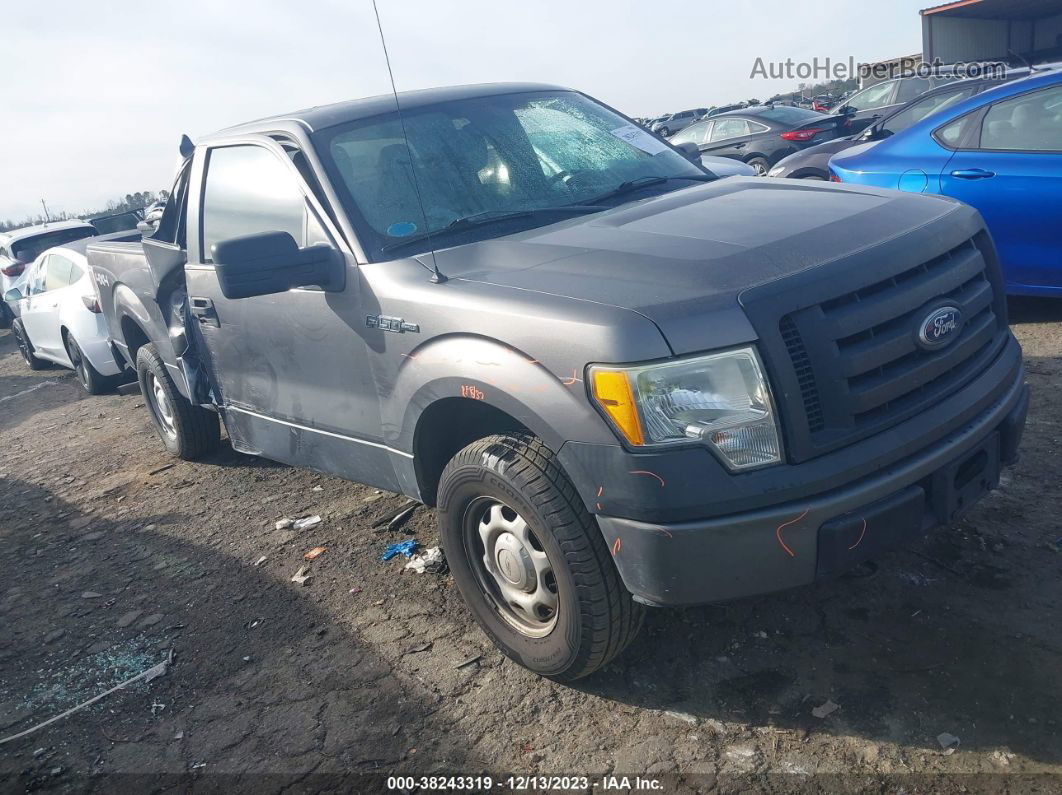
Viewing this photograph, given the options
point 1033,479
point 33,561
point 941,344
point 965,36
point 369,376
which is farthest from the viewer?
point 965,36

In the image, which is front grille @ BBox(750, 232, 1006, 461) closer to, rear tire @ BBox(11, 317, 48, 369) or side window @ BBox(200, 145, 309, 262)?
side window @ BBox(200, 145, 309, 262)

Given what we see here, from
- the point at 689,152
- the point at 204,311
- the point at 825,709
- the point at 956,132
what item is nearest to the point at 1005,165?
the point at 956,132

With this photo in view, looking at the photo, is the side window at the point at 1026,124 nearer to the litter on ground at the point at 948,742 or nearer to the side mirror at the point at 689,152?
the side mirror at the point at 689,152

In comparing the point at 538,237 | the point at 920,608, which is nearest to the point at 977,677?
the point at 920,608

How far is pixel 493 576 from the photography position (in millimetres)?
3104

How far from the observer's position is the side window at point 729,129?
48.4ft

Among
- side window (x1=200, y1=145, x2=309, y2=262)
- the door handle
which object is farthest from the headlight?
the door handle

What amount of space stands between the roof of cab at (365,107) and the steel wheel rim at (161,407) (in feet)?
7.14

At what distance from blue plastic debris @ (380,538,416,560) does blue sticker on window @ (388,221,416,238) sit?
1564mm

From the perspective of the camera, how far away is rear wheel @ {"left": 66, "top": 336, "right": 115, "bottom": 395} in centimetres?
917

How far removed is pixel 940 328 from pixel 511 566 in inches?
60.4

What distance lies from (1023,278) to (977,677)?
11.8ft

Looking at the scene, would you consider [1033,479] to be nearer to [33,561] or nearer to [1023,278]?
[1023,278]

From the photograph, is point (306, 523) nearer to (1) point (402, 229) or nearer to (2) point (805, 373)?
(1) point (402, 229)
